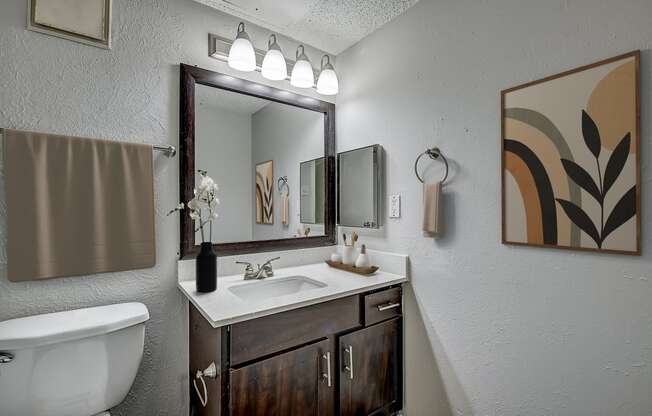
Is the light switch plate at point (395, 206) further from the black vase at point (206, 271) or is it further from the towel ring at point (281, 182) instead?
the black vase at point (206, 271)

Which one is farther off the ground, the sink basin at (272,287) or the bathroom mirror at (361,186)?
the bathroom mirror at (361,186)

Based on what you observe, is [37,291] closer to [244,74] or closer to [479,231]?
[244,74]

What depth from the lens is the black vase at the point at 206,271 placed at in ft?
4.25

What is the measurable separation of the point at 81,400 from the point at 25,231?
0.63 m

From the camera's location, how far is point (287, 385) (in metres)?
1.18

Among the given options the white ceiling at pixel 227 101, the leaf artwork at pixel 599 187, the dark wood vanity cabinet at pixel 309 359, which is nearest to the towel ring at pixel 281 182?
the white ceiling at pixel 227 101

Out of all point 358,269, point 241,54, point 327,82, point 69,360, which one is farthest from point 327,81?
point 69,360

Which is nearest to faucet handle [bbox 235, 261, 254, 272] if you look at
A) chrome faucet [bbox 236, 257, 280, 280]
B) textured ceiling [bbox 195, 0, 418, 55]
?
chrome faucet [bbox 236, 257, 280, 280]

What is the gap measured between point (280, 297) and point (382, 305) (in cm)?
54

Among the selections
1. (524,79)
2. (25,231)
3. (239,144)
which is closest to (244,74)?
(239,144)

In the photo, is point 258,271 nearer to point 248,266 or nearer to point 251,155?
point 248,266

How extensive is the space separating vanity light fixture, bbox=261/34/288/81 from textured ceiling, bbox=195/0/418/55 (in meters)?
0.14

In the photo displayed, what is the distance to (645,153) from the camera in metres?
0.90

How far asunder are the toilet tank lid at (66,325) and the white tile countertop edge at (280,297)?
0.77 ft
